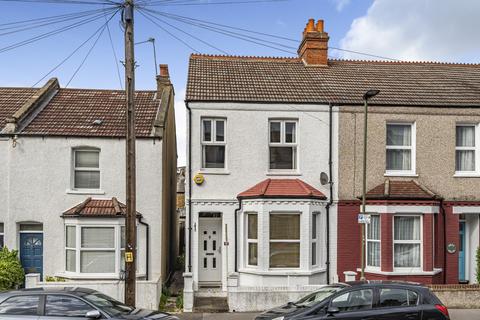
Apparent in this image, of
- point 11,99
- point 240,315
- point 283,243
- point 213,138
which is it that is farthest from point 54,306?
point 11,99

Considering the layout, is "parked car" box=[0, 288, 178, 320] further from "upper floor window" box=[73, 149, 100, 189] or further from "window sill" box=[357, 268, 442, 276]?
"window sill" box=[357, 268, 442, 276]

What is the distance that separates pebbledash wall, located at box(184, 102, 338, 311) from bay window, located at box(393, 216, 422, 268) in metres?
1.93

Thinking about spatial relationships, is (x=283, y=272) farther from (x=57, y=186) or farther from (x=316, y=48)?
(x=316, y=48)

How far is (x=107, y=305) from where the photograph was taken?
385 inches

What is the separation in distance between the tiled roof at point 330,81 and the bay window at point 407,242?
3915 millimetres

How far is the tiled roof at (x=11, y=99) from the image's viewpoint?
17.3 metres

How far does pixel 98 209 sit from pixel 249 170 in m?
4.87

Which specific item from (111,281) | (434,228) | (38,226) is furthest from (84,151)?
(434,228)

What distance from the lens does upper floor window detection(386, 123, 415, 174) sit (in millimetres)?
16656

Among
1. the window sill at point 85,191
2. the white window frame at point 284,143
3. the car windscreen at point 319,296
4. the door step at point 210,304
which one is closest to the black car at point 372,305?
the car windscreen at point 319,296

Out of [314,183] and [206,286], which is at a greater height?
[314,183]

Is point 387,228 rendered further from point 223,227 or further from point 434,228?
point 223,227

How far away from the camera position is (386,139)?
54.6ft

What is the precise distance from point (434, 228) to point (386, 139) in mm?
3239
